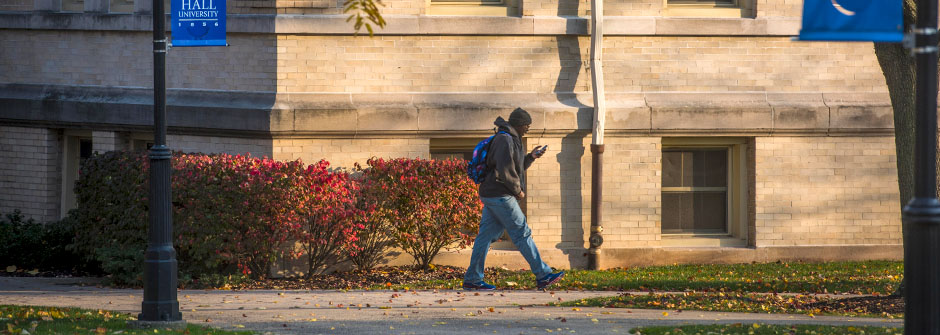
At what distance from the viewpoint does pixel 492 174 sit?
1123 cm

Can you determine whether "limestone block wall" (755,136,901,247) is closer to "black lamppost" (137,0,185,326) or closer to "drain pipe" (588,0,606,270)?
"drain pipe" (588,0,606,270)

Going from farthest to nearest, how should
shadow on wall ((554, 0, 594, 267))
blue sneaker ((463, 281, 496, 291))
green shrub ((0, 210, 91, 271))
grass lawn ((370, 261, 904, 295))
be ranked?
shadow on wall ((554, 0, 594, 267))
green shrub ((0, 210, 91, 271))
grass lawn ((370, 261, 904, 295))
blue sneaker ((463, 281, 496, 291))

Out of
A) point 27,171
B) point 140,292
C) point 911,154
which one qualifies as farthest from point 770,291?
point 27,171

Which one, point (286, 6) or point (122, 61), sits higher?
point (286, 6)

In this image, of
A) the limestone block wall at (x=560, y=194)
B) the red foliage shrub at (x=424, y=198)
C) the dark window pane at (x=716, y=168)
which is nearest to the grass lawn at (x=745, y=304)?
the red foliage shrub at (x=424, y=198)

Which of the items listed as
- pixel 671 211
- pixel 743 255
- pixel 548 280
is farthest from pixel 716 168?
pixel 548 280

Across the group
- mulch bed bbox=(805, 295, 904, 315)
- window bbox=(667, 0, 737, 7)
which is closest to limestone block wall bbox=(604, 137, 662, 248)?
window bbox=(667, 0, 737, 7)

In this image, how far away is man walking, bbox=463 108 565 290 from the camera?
1110 centimetres

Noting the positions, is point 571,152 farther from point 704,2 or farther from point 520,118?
point 520,118

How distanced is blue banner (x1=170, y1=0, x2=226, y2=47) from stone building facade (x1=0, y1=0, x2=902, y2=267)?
906mm

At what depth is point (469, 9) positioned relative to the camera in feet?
45.5

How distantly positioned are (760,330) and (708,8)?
6.58 metres

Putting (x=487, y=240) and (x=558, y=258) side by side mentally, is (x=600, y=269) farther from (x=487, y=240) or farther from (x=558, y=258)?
(x=487, y=240)

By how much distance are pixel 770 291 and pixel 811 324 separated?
8.98 feet
